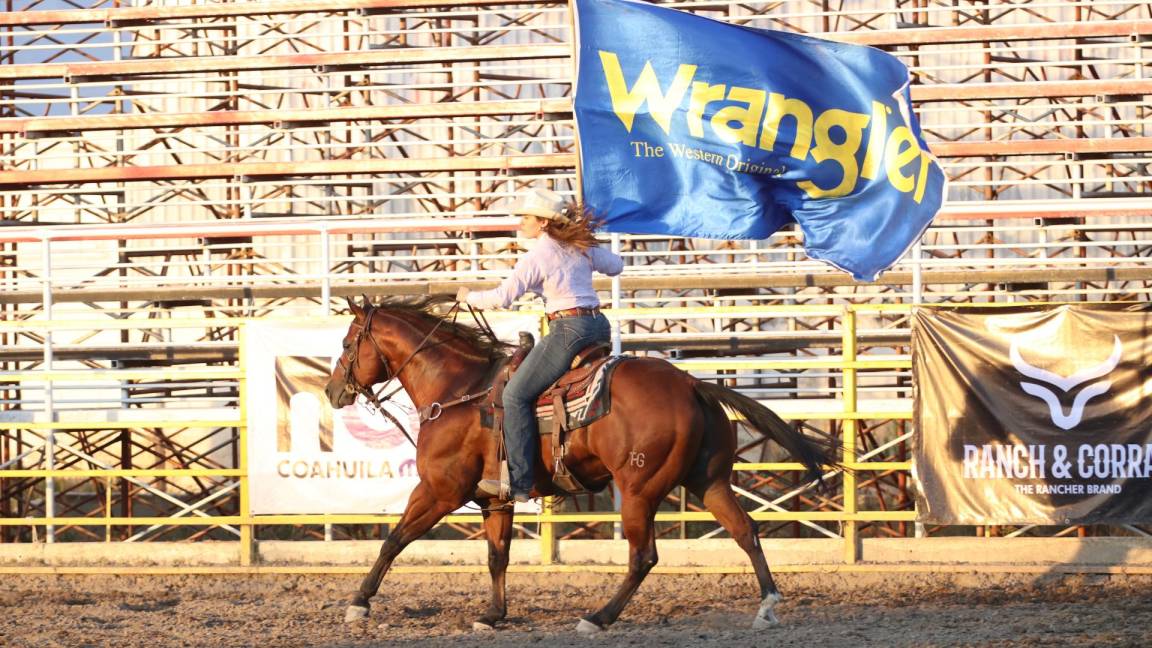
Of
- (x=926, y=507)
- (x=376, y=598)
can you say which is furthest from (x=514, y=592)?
(x=926, y=507)

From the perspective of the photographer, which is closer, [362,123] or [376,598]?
[376,598]

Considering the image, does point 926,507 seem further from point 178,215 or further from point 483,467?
point 178,215

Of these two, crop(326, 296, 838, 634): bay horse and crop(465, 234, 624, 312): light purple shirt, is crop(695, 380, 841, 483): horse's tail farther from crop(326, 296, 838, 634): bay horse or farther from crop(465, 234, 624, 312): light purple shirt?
crop(465, 234, 624, 312): light purple shirt

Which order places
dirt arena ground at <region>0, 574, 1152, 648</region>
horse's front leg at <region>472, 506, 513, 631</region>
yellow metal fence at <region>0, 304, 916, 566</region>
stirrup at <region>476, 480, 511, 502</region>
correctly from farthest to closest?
1. yellow metal fence at <region>0, 304, 916, 566</region>
2. horse's front leg at <region>472, 506, 513, 631</region>
3. stirrup at <region>476, 480, 511, 502</region>
4. dirt arena ground at <region>0, 574, 1152, 648</region>

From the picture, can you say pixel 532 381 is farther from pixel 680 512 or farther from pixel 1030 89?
pixel 1030 89

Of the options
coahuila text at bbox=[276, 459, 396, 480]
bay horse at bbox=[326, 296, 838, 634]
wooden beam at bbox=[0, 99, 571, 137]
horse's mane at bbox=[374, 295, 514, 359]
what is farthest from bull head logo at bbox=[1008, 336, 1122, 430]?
wooden beam at bbox=[0, 99, 571, 137]

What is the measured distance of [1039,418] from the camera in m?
8.95

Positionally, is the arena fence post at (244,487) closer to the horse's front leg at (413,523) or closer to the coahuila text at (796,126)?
the horse's front leg at (413,523)

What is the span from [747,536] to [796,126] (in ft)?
9.70

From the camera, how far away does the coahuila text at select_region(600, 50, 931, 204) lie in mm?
8930

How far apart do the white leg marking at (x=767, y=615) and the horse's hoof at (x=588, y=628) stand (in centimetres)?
78

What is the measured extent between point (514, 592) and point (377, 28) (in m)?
14.3

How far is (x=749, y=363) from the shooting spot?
369 inches

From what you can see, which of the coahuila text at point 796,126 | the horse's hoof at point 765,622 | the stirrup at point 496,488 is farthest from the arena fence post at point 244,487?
the horse's hoof at point 765,622
